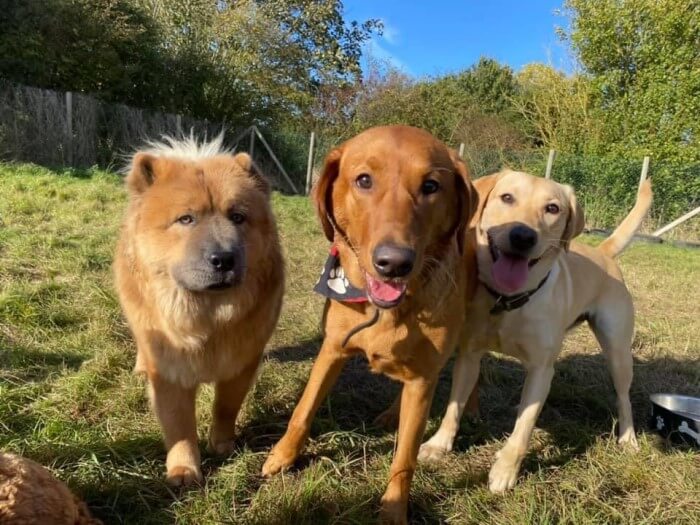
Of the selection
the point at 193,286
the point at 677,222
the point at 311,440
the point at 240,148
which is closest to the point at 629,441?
the point at 311,440

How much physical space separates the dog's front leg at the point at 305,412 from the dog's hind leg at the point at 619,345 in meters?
1.74

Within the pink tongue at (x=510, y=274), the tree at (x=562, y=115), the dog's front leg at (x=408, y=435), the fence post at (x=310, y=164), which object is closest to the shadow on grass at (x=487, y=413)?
the dog's front leg at (x=408, y=435)

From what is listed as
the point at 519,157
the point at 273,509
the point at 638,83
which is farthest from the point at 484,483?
the point at 638,83

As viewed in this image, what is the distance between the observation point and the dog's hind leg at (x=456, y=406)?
266 cm

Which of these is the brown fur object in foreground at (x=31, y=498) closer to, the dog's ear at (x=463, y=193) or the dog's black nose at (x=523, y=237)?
the dog's ear at (x=463, y=193)

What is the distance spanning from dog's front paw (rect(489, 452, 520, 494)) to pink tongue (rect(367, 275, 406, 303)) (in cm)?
109

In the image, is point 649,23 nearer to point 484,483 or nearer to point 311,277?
point 311,277

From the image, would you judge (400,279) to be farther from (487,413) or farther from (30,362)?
(30,362)

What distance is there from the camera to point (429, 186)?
2.06 meters

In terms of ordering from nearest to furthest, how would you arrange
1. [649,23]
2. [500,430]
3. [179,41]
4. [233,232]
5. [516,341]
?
[233,232]
[516,341]
[500,430]
[179,41]
[649,23]

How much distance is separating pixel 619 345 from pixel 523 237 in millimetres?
1109

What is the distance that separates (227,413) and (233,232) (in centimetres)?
86

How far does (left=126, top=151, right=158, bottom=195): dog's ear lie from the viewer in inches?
89.3

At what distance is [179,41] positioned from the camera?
17.2m
